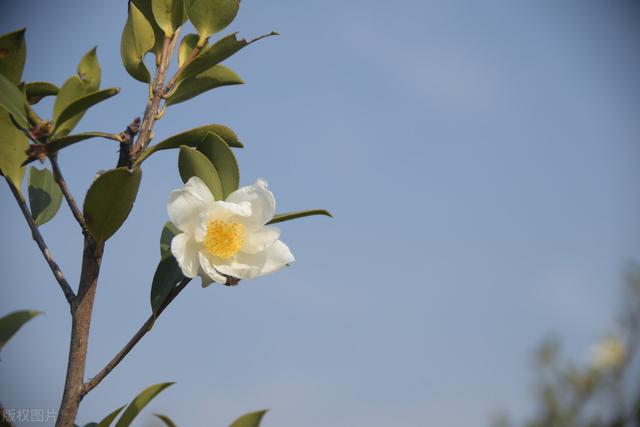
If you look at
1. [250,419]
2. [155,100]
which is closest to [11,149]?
[155,100]

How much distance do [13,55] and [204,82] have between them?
10.3 inches

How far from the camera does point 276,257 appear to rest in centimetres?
90

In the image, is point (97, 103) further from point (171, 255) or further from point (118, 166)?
point (171, 255)

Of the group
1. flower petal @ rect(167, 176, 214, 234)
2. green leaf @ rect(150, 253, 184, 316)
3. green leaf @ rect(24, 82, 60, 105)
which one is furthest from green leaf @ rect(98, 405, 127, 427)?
green leaf @ rect(24, 82, 60, 105)

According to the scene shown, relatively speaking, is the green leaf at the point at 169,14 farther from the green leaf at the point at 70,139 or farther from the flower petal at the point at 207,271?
the flower petal at the point at 207,271

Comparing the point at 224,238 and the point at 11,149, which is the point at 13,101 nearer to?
the point at 11,149

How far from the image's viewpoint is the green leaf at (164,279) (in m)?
0.86

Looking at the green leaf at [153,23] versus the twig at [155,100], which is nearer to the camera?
the twig at [155,100]

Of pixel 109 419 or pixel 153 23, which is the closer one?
pixel 109 419

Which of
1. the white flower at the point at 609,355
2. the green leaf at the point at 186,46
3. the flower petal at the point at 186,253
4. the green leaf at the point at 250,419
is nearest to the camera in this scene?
the green leaf at the point at 250,419

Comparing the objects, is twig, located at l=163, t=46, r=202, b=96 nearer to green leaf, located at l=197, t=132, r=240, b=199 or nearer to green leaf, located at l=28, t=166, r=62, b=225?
green leaf, located at l=197, t=132, r=240, b=199

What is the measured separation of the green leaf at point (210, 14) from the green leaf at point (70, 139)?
0.89 feet

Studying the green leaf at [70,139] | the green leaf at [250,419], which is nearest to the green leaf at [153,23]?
the green leaf at [70,139]

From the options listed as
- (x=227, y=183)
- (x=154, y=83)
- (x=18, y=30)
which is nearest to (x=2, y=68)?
(x=18, y=30)
